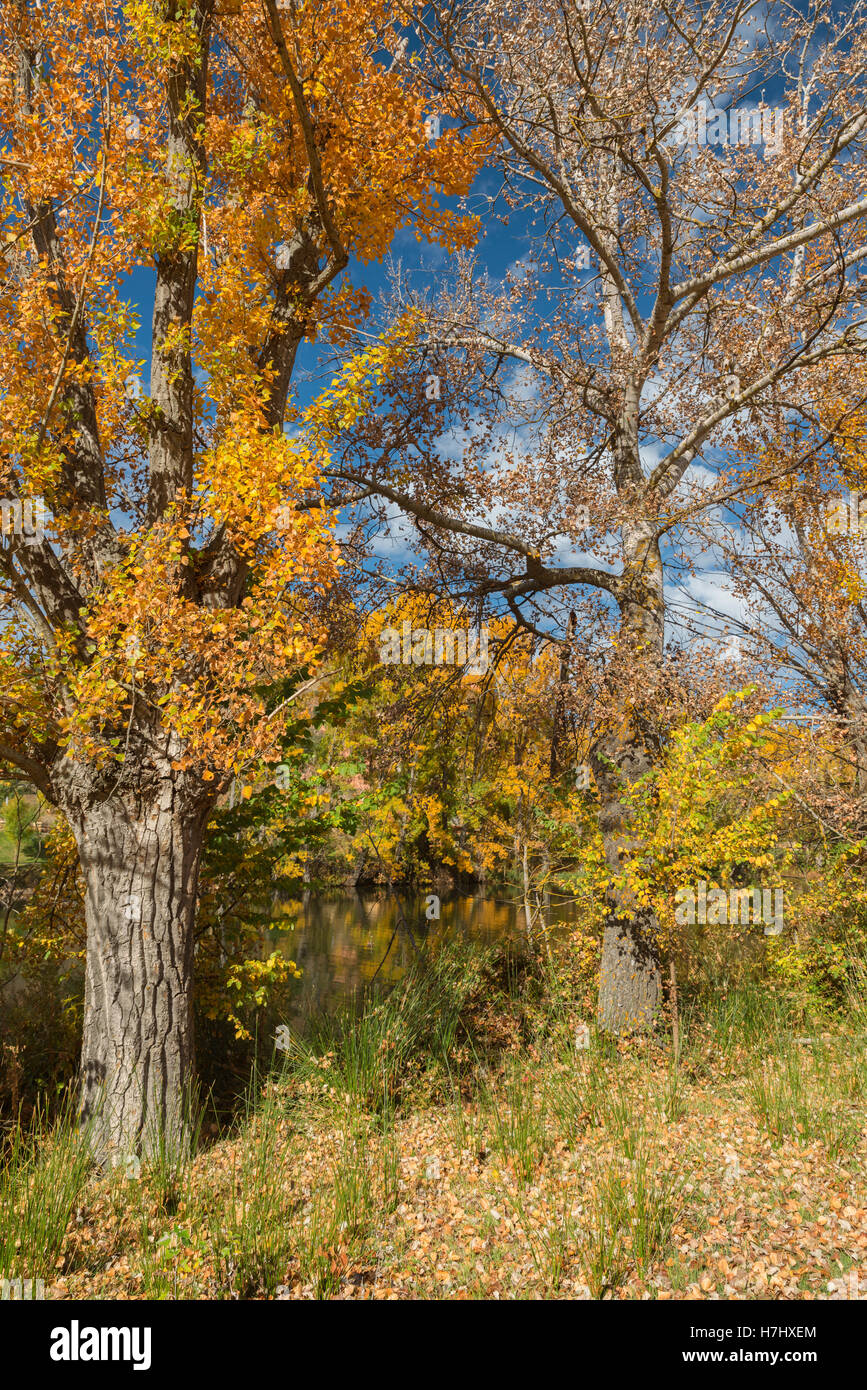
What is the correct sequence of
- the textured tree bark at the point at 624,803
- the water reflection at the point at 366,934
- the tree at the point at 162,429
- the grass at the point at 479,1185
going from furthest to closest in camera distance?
the water reflection at the point at 366,934
the textured tree bark at the point at 624,803
the tree at the point at 162,429
the grass at the point at 479,1185

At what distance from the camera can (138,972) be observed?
17.7ft

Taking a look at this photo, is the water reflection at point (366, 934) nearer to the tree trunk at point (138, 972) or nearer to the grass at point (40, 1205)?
the tree trunk at point (138, 972)

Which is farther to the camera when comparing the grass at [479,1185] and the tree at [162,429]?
the tree at [162,429]

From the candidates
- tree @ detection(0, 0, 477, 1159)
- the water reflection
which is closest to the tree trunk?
tree @ detection(0, 0, 477, 1159)

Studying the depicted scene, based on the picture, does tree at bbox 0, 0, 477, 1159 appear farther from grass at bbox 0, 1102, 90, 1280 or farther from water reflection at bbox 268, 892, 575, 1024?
water reflection at bbox 268, 892, 575, 1024

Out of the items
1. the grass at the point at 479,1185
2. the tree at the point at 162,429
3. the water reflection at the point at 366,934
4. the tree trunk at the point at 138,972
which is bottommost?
the water reflection at the point at 366,934

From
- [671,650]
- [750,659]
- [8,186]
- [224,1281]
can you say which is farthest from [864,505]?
[224,1281]

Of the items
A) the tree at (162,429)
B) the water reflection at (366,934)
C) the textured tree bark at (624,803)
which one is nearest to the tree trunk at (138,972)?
the tree at (162,429)

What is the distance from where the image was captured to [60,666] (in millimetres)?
5086

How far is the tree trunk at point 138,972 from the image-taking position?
524 cm

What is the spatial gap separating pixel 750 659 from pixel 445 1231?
6904 mm

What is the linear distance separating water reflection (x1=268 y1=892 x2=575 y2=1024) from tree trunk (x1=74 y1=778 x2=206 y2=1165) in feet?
5.74

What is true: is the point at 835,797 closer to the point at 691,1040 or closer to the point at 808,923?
the point at 808,923

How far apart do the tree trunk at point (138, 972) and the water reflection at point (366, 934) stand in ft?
5.74
